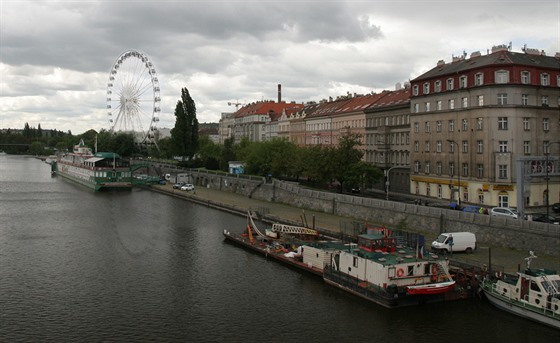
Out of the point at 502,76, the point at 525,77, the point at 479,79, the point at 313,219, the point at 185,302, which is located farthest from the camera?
the point at 479,79

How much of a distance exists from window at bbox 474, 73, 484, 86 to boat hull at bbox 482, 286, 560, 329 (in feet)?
102

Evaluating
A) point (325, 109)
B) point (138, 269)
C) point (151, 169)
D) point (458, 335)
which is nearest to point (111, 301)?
point (138, 269)

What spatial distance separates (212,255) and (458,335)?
859 inches

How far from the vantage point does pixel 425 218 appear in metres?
45.2

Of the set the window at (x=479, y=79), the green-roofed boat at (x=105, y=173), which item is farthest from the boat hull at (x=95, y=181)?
the window at (x=479, y=79)


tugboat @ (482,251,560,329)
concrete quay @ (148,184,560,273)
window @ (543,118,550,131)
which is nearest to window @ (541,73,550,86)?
window @ (543,118,550,131)

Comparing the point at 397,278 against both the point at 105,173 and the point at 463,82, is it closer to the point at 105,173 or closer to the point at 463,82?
the point at 463,82

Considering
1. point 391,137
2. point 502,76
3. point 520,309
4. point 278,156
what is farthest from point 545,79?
point 278,156

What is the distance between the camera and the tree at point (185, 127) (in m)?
110

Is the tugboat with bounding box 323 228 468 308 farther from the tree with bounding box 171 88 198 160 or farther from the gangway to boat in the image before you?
the tree with bounding box 171 88 198 160

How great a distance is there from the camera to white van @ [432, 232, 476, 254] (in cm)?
3647

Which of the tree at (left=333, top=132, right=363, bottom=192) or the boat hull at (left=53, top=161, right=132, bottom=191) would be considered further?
the boat hull at (left=53, top=161, right=132, bottom=191)

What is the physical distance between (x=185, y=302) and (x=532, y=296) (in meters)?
18.6

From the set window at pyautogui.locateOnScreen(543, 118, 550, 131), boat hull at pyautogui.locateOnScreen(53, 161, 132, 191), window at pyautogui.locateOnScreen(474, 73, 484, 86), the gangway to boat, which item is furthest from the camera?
boat hull at pyautogui.locateOnScreen(53, 161, 132, 191)
